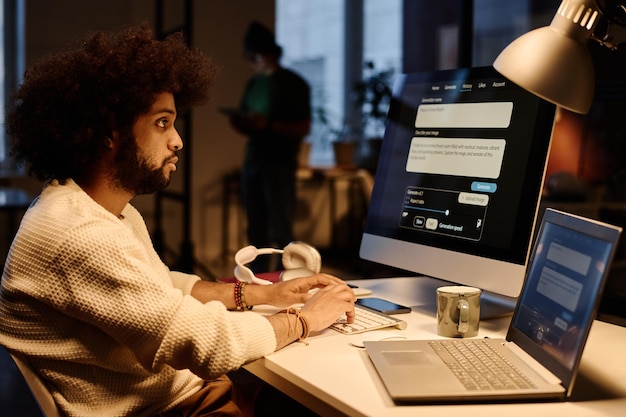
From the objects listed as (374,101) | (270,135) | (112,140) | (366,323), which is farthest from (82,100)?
(374,101)

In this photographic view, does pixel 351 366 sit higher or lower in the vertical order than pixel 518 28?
lower

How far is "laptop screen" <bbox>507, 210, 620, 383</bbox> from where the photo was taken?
3.43 feet

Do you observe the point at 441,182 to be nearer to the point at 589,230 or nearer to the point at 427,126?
the point at 427,126

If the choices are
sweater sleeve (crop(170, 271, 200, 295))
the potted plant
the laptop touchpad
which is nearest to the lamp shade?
the laptop touchpad

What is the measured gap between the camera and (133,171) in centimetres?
138

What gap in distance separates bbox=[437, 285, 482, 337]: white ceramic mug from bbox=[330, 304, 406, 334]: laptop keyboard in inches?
3.8

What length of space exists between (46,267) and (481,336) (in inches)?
31.0

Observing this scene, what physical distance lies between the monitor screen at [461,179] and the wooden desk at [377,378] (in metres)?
0.15

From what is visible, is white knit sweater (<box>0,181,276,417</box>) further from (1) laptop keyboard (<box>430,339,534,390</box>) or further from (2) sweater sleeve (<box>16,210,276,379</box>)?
(1) laptop keyboard (<box>430,339,534,390</box>)

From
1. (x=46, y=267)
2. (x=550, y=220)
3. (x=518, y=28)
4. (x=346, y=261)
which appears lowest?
(x=346, y=261)

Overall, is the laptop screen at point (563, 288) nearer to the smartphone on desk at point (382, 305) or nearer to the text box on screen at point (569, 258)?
the text box on screen at point (569, 258)

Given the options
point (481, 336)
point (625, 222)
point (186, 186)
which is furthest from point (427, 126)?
point (186, 186)

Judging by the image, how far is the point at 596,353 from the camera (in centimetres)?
134

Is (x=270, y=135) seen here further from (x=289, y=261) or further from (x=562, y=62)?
(x=562, y=62)
